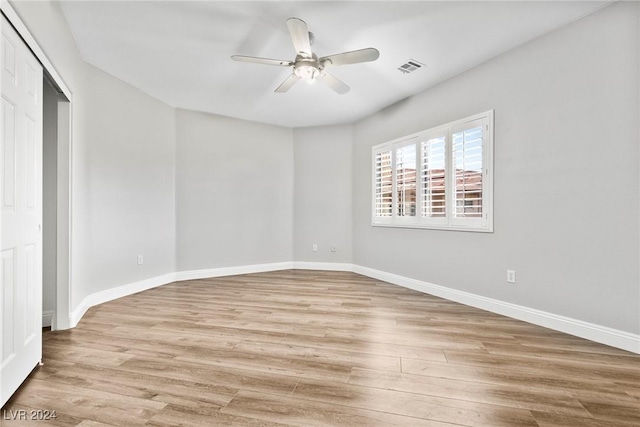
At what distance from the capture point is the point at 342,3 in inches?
98.5

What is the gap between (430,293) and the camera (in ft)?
13.7

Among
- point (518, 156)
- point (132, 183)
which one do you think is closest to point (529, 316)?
point (518, 156)

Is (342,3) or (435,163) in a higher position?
(342,3)

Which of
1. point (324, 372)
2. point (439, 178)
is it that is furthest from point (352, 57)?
point (324, 372)

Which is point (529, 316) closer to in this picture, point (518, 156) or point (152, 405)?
point (518, 156)

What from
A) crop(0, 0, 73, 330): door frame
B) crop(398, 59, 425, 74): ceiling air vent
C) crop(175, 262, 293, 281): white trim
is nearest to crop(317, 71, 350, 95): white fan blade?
crop(398, 59, 425, 74): ceiling air vent

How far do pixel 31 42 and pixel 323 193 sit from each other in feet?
14.6

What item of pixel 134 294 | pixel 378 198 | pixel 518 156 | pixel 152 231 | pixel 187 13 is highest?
pixel 187 13

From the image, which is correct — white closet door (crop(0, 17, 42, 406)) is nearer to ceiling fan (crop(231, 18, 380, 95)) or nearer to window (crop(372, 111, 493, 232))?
ceiling fan (crop(231, 18, 380, 95))

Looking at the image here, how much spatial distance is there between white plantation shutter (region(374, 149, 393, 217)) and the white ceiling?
1125 millimetres

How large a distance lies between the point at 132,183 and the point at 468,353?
430 centimetres

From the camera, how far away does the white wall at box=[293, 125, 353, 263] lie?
5.87m

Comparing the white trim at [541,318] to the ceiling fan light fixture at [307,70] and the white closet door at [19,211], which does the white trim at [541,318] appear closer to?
the ceiling fan light fixture at [307,70]

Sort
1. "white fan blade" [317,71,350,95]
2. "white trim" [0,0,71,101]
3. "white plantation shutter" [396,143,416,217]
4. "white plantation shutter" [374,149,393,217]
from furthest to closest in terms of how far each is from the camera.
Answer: "white plantation shutter" [374,149,393,217]
"white plantation shutter" [396,143,416,217]
"white fan blade" [317,71,350,95]
"white trim" [0,0,71,101]
